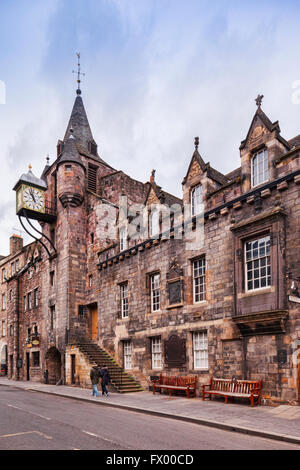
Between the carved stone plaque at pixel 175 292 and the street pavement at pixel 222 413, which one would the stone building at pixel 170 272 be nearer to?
the carved stone plaque at pixel 175 292

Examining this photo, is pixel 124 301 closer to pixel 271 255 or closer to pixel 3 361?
pixel 271 255

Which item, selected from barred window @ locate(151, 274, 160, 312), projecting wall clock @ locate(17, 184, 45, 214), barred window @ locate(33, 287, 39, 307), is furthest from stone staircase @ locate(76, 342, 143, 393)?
projecting wall clock @ locate(17, 184, 45, 214)

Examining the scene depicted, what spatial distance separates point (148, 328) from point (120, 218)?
7.84m

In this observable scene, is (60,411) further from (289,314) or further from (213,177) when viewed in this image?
(213,177)

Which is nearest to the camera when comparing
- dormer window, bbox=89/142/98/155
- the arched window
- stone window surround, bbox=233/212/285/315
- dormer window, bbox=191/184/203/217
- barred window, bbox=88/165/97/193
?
stone window surround, bbox=233/212/285/315

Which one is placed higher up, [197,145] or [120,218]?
[197,145]

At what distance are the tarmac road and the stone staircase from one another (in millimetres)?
6971

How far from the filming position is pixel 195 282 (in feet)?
57.2

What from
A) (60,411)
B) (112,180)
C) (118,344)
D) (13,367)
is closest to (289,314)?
(60,411)

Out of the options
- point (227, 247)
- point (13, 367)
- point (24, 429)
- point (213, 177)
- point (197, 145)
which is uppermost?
point (197, 145)

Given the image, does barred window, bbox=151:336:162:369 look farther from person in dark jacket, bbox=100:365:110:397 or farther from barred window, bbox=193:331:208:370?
barred window, bbox=193:331:208:370

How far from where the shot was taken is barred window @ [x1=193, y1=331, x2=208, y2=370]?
1634 centimetres

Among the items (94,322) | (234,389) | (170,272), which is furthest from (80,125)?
(234,389)

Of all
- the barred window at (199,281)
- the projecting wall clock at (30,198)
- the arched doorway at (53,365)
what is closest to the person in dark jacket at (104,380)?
the barred window at (199,281)
